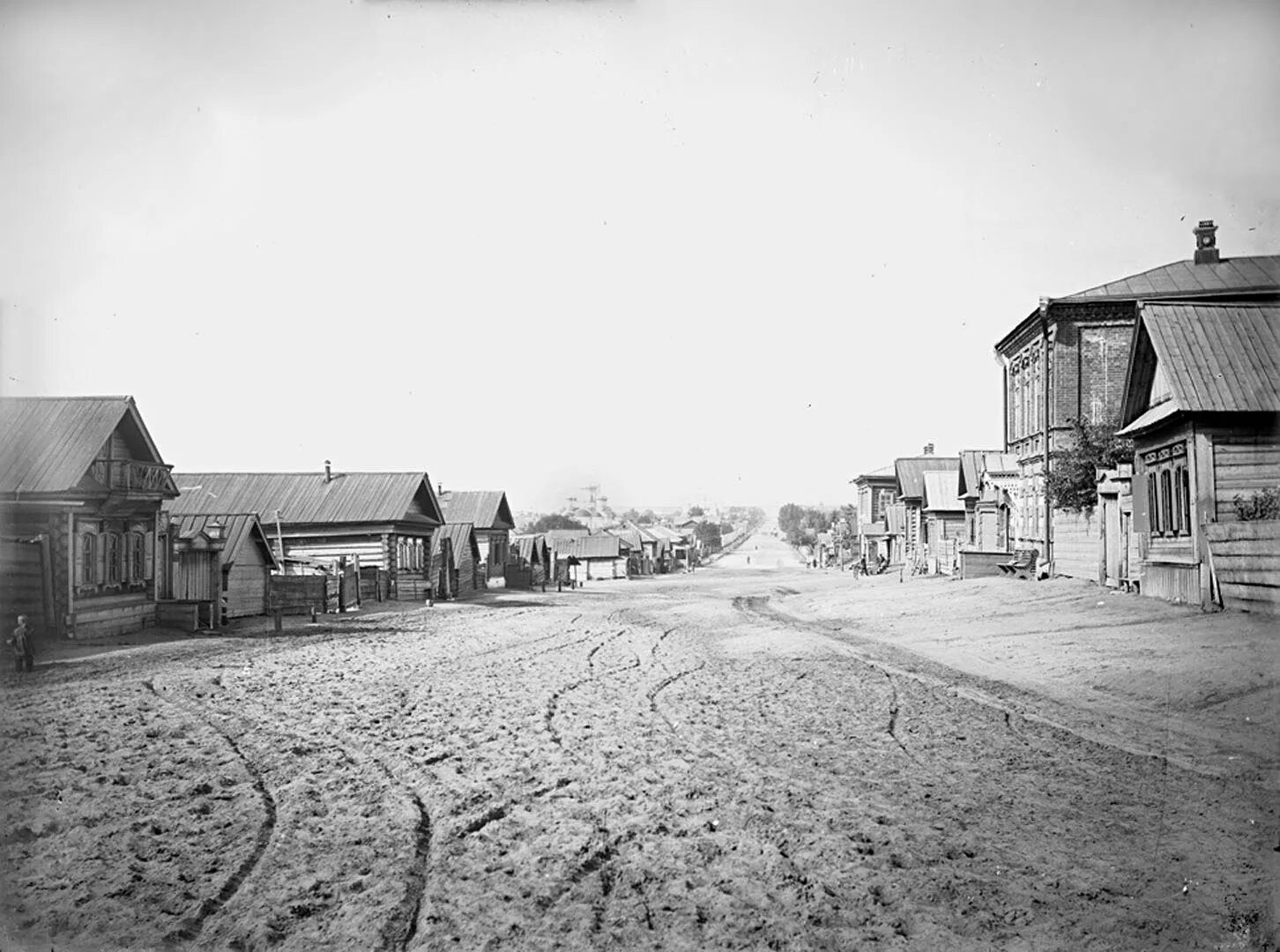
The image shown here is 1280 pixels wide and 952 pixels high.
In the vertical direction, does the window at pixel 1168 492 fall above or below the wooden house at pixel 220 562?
above

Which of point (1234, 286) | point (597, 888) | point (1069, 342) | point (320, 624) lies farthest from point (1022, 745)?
point (1234, 286)

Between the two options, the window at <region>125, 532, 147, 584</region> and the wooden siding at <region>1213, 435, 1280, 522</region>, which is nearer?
the wooden siding at <region>1213, 435, 1280, 522</region>

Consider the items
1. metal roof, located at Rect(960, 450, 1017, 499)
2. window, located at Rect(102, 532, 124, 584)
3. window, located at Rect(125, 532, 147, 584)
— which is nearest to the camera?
window, located at Rect(102, 532, 124, 584)

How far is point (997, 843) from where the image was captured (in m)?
5.77

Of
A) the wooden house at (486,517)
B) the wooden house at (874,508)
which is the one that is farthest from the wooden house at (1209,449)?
the wooden house at (874,508)

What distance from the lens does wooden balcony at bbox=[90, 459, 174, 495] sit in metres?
17.8

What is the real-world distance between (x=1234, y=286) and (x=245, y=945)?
33710mm

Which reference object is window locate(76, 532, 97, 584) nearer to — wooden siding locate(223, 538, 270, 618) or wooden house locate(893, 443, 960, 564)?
wooden siding locate(223, 538, 270, 618)

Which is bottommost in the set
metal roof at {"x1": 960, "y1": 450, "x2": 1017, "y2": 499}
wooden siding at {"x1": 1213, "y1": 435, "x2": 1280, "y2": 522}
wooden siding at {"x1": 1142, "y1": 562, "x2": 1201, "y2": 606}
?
wooden siding at {"x1": 1142, "y1": 562, "x2": 1201, "y2": 606}

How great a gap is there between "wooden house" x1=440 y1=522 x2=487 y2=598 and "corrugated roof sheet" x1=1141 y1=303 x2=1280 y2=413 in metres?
27.6

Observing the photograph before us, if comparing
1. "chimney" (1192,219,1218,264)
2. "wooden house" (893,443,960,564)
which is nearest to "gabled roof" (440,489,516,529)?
"wooden house" (893,443,960,564)

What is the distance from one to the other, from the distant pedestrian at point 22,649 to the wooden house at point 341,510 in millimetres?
18531

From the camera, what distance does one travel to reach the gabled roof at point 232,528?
76.7ft

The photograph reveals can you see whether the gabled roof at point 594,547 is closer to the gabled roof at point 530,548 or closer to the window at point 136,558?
the gabled roof at point 530,548
